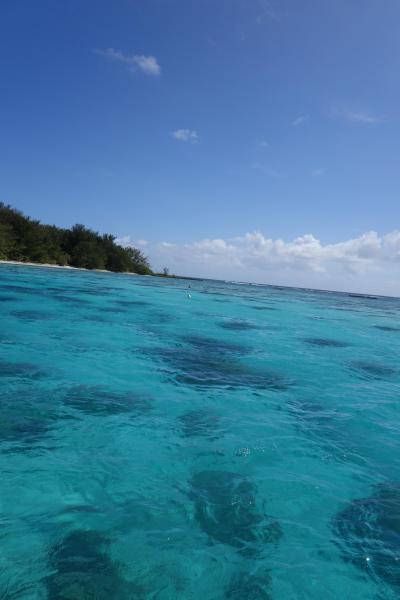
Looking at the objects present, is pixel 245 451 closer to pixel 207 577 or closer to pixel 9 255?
pixel 207 577

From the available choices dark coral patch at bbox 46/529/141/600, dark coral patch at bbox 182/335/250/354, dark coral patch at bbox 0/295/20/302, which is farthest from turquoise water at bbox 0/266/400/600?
dark coral patch at bbox 0/295/20/302

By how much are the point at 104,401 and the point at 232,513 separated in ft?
11.2

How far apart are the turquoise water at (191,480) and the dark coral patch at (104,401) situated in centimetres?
4

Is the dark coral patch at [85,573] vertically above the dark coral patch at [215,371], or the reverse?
the dark coral patch at [215,371]

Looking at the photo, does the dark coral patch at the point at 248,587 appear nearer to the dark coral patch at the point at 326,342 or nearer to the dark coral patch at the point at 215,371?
the dark coral patch at the point at 215,371

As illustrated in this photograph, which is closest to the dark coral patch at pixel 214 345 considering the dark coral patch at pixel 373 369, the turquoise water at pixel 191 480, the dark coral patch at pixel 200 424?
the turquoise water at pixel 191 480

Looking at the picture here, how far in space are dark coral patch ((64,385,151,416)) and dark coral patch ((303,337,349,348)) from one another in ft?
31.6

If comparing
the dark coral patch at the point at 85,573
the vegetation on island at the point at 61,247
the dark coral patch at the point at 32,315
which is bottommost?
the dark coral patch at the point at 85,573

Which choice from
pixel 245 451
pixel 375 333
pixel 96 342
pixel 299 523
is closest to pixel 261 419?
pixel 245 451

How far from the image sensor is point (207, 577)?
2963mm

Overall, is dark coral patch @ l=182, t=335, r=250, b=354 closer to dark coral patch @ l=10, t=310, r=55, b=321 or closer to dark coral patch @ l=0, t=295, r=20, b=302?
dark coral patch @ l=10, t=310, r=55, b=321

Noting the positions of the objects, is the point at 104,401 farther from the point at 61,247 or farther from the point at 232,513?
the point at 61,247

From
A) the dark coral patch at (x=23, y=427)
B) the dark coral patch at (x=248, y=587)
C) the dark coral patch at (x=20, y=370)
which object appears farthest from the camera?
the dark coral patch at (x=20, y=370)

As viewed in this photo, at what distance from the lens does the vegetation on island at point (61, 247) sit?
159 feet
